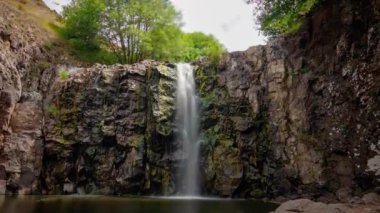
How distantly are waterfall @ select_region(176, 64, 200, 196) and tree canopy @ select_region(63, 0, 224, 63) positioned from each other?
10.3 metres

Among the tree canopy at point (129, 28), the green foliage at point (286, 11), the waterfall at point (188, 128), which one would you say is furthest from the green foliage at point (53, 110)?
the green foliage at point (286, 11)

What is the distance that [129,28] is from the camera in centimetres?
3912

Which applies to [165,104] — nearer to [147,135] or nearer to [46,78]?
[147,135]

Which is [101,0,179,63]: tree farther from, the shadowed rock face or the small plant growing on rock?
the shadowed rock face

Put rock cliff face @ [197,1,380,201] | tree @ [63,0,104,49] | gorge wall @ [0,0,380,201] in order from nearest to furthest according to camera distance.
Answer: rock cliff face @ [197,1,380,201] → gorge wall @ [0,0,380,201] → tree @ [63,0,104,49]

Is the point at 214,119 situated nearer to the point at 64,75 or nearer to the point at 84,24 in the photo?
the point at 64,75

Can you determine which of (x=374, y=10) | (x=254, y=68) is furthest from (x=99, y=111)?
(x=374, y=10)

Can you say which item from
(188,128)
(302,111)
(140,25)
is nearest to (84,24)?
(140,25)

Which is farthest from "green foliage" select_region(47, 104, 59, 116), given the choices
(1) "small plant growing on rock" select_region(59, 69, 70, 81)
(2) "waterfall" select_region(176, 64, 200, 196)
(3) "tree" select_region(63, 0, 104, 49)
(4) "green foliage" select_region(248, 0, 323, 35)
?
(4) "green foliage" select_region(248, 0, 323, 35)

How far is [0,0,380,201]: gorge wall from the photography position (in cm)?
2127

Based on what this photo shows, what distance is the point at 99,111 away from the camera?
2867cm

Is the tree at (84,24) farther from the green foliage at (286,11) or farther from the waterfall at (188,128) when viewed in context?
the green foliage at (286,11)

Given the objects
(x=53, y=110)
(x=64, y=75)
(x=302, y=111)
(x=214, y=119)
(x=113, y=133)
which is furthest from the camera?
(x=64, y=75)

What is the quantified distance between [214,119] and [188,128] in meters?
2.04
